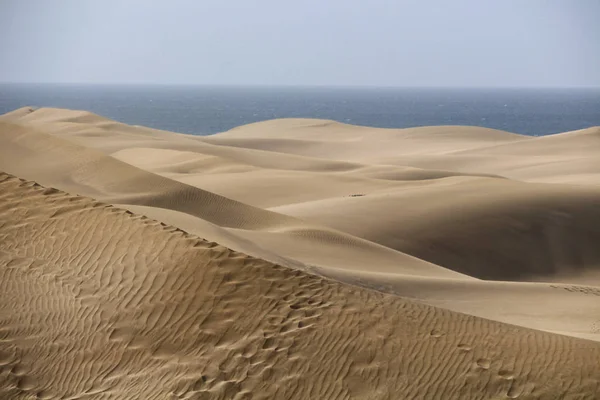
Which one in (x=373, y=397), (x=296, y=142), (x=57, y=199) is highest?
(x=57, y=199)

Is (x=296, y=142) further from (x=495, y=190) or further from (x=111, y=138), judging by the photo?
(x=495, y=190)

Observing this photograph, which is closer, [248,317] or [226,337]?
[226,337]

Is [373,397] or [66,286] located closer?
[373,397]

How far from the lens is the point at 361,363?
22.8ft

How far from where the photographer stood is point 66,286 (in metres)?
8.39

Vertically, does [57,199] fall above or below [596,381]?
above

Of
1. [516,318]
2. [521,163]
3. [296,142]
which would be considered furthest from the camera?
[296,142]

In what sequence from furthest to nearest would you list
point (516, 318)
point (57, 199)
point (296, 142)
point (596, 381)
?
point (296, 142), point (516, 318), point (57, 199), point (596, 381)

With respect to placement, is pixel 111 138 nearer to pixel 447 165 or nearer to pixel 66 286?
pixel 447 165

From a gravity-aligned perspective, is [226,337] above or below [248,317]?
below

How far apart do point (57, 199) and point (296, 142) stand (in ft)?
145

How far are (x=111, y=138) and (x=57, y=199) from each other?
32.4 m

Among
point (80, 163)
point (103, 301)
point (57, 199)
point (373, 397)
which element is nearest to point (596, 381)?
point (373, 397)

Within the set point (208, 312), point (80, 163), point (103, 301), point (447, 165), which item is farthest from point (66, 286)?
point (447, 165)
